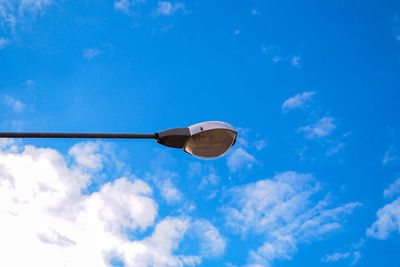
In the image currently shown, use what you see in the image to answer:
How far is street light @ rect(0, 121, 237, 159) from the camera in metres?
5.13

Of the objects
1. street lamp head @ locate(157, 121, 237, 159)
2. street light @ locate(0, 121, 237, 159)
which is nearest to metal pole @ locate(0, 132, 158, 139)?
street light @ locate(0, 121, 237, 159)

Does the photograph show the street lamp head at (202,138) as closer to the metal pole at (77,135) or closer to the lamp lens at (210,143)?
the lamp lens at (210,143)

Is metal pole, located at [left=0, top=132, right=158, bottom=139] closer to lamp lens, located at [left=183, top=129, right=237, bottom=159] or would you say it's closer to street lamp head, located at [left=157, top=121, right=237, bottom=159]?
street lamp head, located at [left=157, top=121, right=237, bottom=159]

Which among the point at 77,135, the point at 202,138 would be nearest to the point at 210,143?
the point at 202,138

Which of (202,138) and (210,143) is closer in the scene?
(202,138)

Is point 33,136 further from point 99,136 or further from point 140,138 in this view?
point 140,138

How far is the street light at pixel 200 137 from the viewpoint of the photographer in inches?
202

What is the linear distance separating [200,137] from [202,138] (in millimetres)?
41

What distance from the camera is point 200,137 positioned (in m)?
5.39

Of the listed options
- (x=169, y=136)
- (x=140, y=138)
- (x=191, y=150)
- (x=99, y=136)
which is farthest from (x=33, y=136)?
(x=191, y=150)

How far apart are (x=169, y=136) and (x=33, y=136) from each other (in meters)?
1.77

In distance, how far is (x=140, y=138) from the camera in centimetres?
497

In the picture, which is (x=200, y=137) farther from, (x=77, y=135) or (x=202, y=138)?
(x=77, y=135)

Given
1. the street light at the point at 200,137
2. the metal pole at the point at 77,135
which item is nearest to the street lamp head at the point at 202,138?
the street light at the point at 200,137
